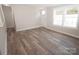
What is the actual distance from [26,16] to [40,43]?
0.42 meters

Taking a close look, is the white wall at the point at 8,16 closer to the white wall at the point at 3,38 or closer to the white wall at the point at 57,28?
the white wall at the point at 3,38

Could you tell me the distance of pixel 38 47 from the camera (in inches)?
56.9

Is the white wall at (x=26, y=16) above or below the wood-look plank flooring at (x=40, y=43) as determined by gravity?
above

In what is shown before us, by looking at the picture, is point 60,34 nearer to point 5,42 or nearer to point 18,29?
point 18,29

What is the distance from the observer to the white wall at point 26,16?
1407 mm

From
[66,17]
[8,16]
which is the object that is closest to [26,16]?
[8,16]

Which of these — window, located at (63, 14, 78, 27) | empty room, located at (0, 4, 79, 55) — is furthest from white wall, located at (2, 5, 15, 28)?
window, located at (63, 14, 78, 27)

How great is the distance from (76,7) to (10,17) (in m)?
0.89

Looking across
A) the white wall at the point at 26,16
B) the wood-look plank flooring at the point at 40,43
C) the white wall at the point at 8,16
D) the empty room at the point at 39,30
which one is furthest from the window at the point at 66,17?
the white wall at the point at 8,16
